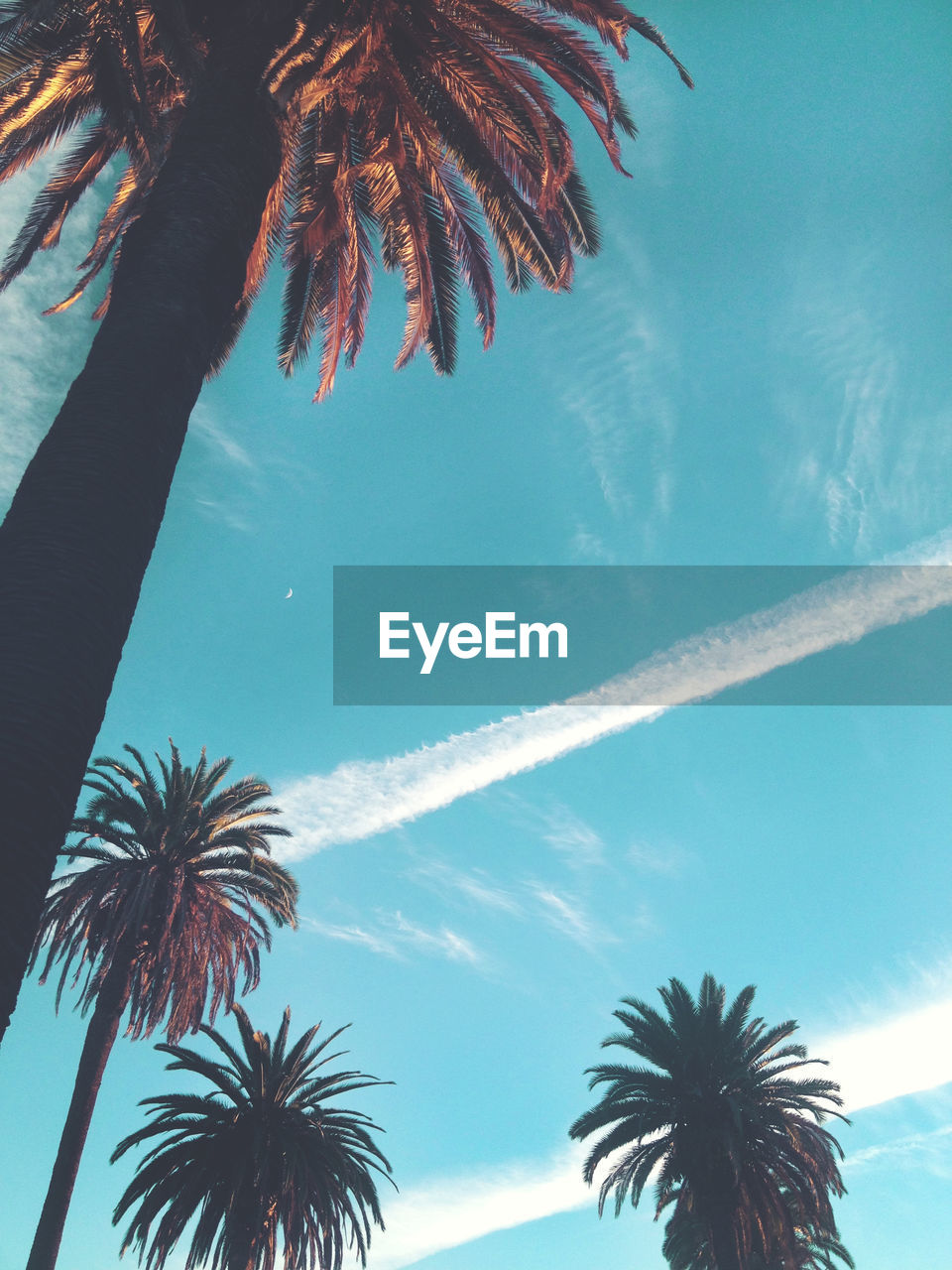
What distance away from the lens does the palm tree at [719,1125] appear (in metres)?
24.7

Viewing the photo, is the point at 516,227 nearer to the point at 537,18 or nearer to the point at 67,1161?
the point at 537,18

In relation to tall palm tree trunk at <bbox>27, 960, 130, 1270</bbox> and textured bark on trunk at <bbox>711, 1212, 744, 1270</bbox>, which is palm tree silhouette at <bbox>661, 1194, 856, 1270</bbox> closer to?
textured bark on trunk at <bbox>711, 1212, 744, 1270</bbox>

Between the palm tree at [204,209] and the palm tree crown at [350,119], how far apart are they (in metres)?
0.03

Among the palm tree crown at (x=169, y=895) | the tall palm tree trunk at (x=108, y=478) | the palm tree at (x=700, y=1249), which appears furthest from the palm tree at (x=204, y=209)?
the palm tree at (x=700, y=1249)

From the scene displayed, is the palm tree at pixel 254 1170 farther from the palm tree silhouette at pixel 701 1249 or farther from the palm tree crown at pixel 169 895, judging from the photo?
the palm tree silhouette at pixel 701 1249

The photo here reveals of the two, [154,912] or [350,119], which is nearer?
[350,119]

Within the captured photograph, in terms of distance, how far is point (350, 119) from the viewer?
32.4ft

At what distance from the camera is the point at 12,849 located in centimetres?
405

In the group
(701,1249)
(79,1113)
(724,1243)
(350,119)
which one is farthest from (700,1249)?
(350,119)

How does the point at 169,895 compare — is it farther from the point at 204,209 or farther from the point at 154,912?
the point at 204,209

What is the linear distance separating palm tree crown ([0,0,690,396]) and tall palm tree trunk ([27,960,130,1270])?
1624 cm

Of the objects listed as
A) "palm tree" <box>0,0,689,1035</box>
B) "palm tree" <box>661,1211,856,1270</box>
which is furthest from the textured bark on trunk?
"palm tree" <box>0,0,689,1035</box>

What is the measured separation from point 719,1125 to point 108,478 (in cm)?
2620

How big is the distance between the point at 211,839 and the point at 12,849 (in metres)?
21.0
